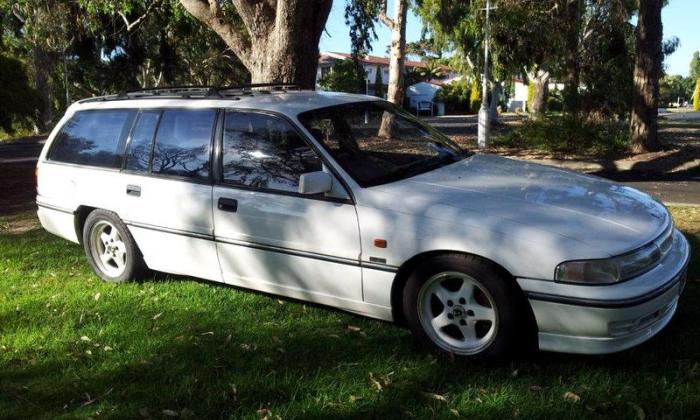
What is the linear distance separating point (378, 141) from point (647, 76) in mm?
11953

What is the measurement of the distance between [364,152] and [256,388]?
1.83 m

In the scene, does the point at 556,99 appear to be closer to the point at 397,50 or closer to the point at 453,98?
the point at 397,50

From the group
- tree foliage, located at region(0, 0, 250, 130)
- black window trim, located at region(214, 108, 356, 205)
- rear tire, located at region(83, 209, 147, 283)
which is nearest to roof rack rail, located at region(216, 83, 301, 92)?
black window trim, located at region(214, 108, 356, 205)

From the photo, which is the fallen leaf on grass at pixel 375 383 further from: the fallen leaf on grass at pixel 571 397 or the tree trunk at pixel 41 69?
the tree trunk at pixel 41 69

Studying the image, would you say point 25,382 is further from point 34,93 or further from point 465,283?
point 34,93

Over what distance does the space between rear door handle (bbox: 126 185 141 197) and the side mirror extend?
176cm

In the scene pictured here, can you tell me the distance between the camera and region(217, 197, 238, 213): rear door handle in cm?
446

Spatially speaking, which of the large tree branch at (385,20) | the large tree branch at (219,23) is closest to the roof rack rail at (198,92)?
the large tree branch at (219,23)

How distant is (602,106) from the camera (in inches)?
731

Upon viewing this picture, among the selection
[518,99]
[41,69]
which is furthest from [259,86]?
[518,99]

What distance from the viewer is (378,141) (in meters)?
4.72

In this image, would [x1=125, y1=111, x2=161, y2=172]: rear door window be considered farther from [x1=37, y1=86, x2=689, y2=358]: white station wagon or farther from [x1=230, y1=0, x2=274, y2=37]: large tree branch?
[x1=230, y1=0, x2=274, y2=37]: large tree branch

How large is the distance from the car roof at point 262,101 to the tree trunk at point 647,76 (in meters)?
11.5

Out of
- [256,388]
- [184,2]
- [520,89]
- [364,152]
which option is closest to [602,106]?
[184,2]
